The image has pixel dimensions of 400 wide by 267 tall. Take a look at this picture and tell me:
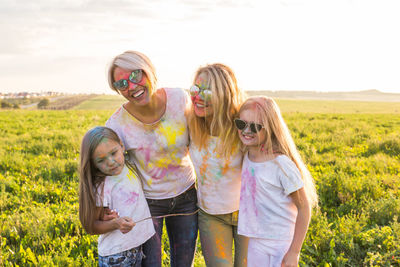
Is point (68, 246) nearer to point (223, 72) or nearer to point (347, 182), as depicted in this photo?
point (223, 72)

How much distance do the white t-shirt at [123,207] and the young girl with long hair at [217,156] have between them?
1.90 feet

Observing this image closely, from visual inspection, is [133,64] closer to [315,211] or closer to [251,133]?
[251,133]

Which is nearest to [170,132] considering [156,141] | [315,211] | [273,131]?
[156,141]

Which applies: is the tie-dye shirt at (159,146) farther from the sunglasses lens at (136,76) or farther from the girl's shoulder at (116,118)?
the sunglasses lens at (136,76)

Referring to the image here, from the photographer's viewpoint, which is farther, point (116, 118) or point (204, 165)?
point (116, 118)

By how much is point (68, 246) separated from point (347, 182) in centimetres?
460

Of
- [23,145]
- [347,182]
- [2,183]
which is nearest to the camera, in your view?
[347,182]

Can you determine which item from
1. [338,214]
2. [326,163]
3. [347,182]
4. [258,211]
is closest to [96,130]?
[258,211]

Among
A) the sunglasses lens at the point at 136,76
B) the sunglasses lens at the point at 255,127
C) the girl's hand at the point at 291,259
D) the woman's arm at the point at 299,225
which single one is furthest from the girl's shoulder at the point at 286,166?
the sunglasses lens at the point at 136,76

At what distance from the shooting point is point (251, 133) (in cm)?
247

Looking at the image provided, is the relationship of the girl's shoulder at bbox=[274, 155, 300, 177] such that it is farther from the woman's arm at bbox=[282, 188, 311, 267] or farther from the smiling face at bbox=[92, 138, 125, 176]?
the smiling face at bbox=[92, 138, 125, 176]

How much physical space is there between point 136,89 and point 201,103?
595mm

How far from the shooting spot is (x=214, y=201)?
2.72 m

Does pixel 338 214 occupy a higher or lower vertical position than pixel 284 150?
lower
